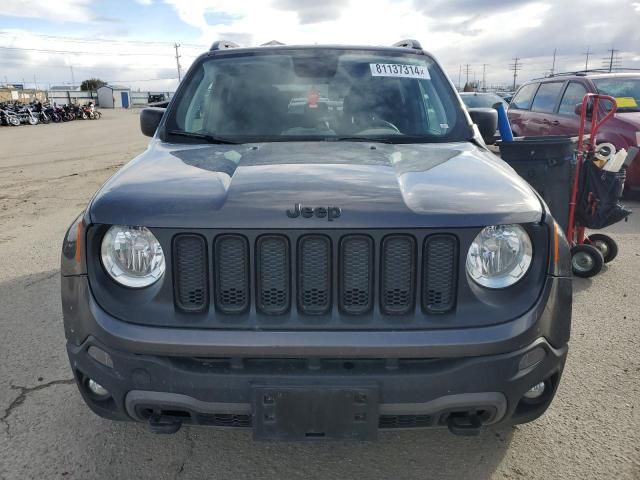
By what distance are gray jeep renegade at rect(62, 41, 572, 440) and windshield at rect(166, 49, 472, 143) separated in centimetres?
106

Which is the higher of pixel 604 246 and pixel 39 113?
pixel 39 113

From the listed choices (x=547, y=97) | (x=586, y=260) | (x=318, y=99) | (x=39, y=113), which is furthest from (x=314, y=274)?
(x=39, y=113)

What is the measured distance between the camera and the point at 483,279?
2.05 meters

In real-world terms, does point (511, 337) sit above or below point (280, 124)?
below

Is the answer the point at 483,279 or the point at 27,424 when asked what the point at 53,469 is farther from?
the point at 483,279

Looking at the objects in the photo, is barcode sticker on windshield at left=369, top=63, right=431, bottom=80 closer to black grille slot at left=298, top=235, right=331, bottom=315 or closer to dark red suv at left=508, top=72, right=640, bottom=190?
black grille slot at left=298, top=235, right=331, bottom=315

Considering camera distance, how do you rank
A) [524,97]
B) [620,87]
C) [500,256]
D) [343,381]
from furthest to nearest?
[524,97], [620,87], [500,256], [343,381]

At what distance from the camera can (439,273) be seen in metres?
2.00

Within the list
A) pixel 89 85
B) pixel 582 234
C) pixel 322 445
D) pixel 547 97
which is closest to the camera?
pixel 322 445

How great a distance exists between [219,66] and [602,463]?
303 cm

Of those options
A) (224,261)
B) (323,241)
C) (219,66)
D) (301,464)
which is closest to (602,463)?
(301,464)

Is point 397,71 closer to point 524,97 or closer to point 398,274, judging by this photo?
point 398,274

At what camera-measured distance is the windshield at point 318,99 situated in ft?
10.4

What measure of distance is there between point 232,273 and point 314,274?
29cm
